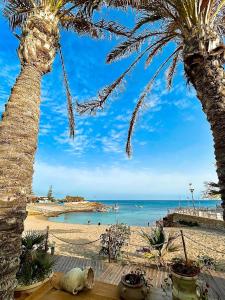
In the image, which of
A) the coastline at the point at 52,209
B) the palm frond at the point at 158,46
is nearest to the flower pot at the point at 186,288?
the palm frond at the point at 158,46

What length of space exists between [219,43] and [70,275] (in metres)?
6.02

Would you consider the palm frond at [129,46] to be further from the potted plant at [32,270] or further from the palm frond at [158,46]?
the potted plant at [32,270]

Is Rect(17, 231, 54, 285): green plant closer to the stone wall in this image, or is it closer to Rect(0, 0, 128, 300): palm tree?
Rect(0, 0, 128, 300): palm tree

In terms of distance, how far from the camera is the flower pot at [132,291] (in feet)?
14.6

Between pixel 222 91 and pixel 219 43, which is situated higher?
pixel 219 43

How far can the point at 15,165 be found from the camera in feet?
10.4

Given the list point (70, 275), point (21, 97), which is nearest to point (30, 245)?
point (70, 275)

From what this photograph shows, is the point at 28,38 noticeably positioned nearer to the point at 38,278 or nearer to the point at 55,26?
the point at 55,26

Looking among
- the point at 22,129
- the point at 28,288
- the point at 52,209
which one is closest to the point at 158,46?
the point at 22,129

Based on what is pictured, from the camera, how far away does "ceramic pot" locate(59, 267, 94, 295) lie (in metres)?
4.54

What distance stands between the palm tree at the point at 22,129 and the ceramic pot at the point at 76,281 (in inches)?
79.8

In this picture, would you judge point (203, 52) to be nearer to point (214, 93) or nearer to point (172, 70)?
point (214, 93)

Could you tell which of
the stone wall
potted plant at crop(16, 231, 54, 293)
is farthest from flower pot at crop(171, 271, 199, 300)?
the stone wall

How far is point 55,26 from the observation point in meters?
4.85
